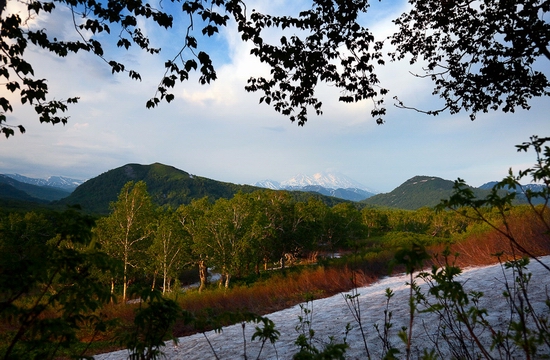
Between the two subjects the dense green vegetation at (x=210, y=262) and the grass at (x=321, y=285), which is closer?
the dense green vegetation at (x=210, y=262)

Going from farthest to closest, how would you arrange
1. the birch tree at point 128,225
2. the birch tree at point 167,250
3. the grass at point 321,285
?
the birch tree at point 128,225
the birch tree at point 167,250
the grass at point 321,285

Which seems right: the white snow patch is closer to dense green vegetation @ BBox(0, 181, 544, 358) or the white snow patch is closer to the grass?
dense green vegetation @ BBox(0, 181, 544, 358)

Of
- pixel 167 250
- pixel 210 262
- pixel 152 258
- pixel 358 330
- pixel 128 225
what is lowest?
pixel 210 262

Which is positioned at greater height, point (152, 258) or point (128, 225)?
point (128, 225)

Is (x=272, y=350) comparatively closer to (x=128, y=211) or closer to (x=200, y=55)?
(x=200, y=55)

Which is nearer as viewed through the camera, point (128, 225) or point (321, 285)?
point (321, 285)

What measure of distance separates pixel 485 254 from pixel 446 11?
9.48 metres

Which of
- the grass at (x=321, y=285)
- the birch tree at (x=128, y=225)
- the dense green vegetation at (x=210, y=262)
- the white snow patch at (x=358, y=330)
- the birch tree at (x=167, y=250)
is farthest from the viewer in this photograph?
the birch tree at (x=128, y=225)

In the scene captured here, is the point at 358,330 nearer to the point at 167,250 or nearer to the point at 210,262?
the point at 167,250

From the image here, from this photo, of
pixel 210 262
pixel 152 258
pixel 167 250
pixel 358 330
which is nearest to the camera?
pixel 358 330

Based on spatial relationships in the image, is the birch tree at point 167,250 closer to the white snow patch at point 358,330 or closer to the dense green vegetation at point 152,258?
the dense green vegetation at point 152,258

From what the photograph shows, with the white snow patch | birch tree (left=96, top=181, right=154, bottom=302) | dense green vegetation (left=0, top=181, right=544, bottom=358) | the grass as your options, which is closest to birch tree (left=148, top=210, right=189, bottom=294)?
dense green vegetation (left=0, top=181, right=544, bottom=358)

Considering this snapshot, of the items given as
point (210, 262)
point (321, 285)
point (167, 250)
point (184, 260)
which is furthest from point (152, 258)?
point (321, 285)

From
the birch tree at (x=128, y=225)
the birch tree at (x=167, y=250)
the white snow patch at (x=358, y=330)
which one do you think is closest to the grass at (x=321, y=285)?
the white snow patch at (x=358, y=330)
